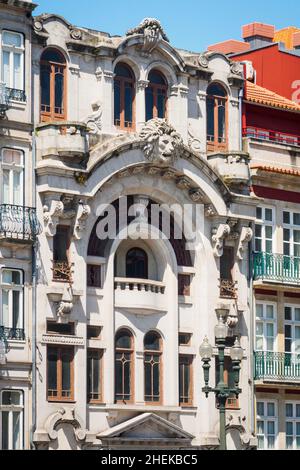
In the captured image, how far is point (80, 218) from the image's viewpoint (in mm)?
62156

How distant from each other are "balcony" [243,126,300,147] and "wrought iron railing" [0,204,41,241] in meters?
10.4

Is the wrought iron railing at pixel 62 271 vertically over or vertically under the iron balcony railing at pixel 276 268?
under

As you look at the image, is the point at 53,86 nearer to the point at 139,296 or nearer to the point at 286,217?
the point at 139,296

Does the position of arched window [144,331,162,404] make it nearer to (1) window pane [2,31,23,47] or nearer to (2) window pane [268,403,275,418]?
(2) window pane [268,403,275,418]

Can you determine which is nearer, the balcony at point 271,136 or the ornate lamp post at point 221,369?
the ornate lamp post at point 221,369

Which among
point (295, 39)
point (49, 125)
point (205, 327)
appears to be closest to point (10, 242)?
point (49, 125)

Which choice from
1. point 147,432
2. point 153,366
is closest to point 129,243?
point 153,366

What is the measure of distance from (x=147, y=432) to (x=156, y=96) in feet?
36.3

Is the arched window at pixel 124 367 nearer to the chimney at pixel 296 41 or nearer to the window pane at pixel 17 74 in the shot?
the window pane at pixel 17 74

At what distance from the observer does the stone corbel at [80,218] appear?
62125 millimetres

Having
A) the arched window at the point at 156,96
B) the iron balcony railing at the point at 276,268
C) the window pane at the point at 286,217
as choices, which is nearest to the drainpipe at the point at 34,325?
the arched window at the point at 156,96

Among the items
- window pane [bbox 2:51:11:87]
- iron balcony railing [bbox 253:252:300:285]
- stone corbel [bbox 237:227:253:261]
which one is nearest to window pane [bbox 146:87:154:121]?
stone corbel [bbox 237:227:253:261]

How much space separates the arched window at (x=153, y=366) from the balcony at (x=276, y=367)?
3907mm

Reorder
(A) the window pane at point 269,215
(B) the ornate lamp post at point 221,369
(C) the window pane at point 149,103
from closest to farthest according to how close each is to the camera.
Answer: (B) the ornate lamp post at point 221,369 → (C) the window pane at point 149,103 → (A) the window pane at point 269,215
